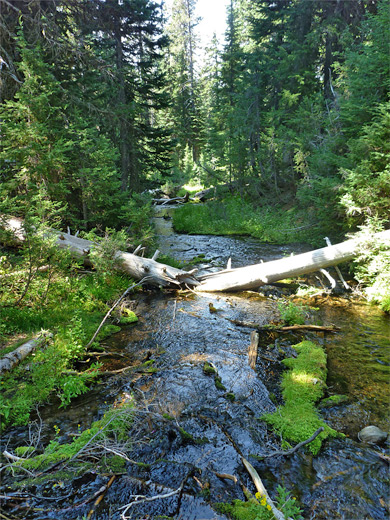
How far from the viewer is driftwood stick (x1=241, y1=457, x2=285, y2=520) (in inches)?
108

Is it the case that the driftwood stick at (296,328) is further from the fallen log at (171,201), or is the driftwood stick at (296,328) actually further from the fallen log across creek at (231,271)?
the fallen log at (171,201)

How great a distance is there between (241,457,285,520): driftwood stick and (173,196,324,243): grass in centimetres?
1288

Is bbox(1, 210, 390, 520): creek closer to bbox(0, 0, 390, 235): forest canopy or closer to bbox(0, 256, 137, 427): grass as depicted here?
bbox(0, 256, 137, 427): grass

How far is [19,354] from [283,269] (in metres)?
7.39

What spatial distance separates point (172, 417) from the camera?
171 inches

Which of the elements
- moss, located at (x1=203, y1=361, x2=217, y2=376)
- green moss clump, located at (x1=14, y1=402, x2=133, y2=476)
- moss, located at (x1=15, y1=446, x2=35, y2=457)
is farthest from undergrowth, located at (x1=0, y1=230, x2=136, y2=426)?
moss, located at (x1=203, y1=361, x2=217, y2=376)

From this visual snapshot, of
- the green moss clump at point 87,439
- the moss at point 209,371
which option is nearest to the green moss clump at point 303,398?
the moss at point 209,371

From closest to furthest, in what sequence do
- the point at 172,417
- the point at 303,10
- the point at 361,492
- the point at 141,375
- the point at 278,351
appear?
1. the point at 361,492
2. the point at 172,417
3. the point at 141,375
4. the point at 278,351
5. the point at 303,10

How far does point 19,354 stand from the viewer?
5.05 metres

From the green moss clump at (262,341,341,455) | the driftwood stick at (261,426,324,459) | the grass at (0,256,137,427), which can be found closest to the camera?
the driftwood stick at (261,426,324,459)

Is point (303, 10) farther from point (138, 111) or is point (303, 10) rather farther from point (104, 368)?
point (104, 368)

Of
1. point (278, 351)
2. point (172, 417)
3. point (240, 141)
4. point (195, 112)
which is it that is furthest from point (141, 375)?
point (195, 112)

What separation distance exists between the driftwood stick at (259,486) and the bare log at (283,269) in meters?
6.06

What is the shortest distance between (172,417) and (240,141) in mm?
21343
